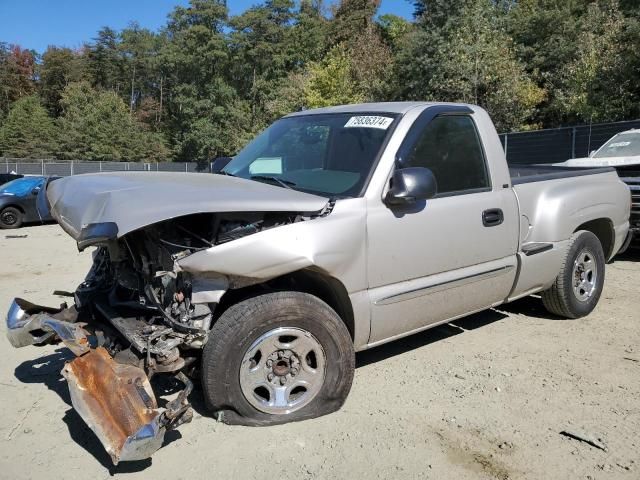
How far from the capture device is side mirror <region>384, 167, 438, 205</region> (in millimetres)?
3463

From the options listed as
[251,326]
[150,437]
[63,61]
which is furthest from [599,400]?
[63,61]

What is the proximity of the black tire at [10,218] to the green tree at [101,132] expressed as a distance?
42.3 meters

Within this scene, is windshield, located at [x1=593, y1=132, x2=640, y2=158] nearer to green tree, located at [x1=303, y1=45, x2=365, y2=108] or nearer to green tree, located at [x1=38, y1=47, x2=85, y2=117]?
green tree, located at [x1=303, y1=45, x2=365, y2=108]

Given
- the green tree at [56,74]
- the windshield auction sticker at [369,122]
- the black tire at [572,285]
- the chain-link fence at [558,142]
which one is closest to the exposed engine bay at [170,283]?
the windshield auction sticker at [369,122]

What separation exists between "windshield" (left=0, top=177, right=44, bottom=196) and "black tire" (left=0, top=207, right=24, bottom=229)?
54cm

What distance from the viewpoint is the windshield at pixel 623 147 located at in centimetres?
939

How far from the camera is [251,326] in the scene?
A: 10.2 ft

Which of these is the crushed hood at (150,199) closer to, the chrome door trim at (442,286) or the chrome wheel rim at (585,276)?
the chrome door trim at (442,286)

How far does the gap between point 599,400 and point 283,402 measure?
Result: 6.77 ft

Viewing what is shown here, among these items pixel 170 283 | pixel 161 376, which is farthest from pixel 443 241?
pixel 161 376

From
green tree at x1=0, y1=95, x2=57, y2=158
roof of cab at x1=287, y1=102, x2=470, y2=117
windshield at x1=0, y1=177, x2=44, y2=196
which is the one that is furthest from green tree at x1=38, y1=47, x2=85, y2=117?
roof of cab at x1=287, y1=102, x2=470, y2=117

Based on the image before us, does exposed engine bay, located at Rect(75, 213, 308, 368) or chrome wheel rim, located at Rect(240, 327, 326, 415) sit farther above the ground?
exposed engine bay, located at Rect(75, 213, 308, 368)

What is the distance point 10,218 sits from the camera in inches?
607

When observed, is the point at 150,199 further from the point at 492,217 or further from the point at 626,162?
the point at 626,162
